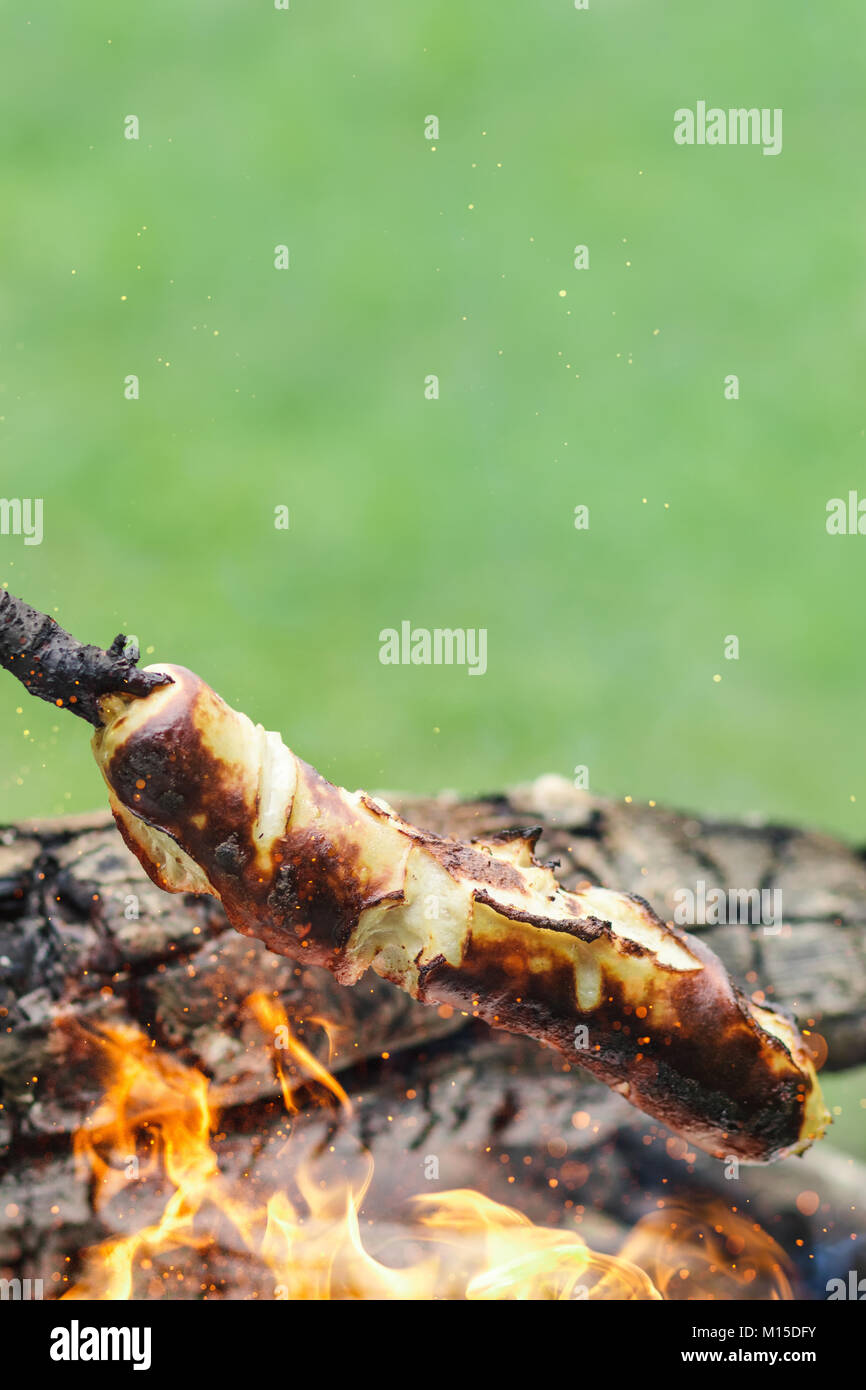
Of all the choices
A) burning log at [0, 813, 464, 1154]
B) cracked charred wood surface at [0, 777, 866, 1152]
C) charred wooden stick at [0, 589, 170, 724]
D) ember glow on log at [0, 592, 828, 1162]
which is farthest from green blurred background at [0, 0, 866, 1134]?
charred wooden stick at [0, 589, 170, 724]

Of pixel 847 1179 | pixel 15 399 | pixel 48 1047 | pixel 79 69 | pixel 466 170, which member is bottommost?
pixel 847 1179

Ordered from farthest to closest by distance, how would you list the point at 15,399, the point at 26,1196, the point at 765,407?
the point at 765,407 → the point at 15,399 → the point at 26,1196

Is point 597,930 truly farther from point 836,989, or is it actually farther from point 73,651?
point 836,989

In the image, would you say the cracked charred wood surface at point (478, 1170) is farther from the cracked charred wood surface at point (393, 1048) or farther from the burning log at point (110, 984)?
the burning log at point (110, 984)

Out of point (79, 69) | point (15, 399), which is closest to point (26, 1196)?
point (15, 399)

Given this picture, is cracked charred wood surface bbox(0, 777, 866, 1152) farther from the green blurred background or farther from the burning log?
the green blurred background

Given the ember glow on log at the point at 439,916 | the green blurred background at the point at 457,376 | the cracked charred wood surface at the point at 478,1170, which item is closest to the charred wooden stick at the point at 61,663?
the ember glow on log at the point at 439,916

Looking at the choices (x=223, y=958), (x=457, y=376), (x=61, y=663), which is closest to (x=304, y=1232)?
(x=223, y=958)
